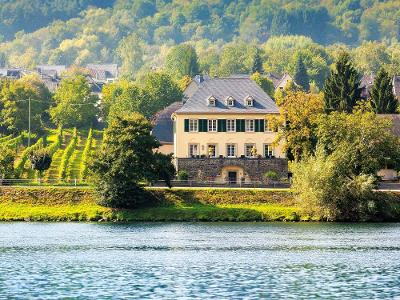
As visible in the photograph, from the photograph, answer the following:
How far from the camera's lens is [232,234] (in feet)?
336

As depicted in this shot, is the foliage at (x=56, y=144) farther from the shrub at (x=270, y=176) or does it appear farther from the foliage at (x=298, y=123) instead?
the foliage at (x=298, y=123)

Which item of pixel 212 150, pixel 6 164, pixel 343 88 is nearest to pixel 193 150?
pixel 212 150

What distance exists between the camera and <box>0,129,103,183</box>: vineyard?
13775 centimetres

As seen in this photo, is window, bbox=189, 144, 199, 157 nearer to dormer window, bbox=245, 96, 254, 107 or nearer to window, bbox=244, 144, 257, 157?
window, bbox=244, 144, 257, 157

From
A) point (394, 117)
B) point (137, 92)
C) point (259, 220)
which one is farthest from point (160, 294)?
point (137, 92)

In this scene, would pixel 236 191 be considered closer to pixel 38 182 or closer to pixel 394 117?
pixel 38 182

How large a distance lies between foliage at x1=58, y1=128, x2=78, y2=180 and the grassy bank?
14.9m

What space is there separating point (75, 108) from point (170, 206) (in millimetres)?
69743

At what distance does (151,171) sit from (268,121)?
2146cm

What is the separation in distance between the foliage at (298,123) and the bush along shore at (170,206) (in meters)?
13.7

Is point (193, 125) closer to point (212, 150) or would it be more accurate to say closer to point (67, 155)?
point (212, 150)

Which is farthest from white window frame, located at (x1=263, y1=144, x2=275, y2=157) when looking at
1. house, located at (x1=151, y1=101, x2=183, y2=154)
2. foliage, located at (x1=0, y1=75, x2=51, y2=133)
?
foliage, located at (x1=0, y1=75, x2=51, y2=133)

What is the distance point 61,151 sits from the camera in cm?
15912

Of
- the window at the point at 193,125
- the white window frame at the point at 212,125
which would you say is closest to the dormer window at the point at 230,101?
the white window frame at the point at 212,125
